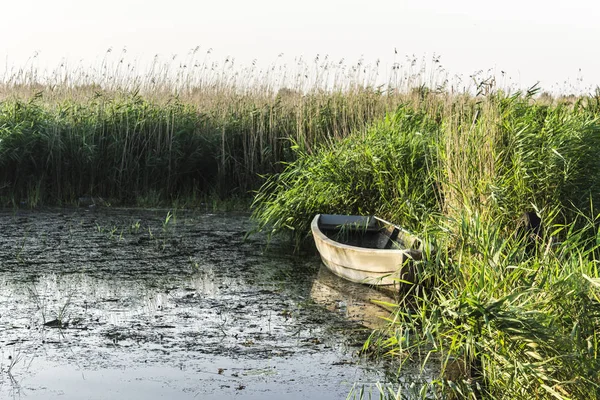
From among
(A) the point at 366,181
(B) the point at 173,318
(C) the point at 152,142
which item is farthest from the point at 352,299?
(C) the point at 152,142

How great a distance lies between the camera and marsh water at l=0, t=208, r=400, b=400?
426 cm

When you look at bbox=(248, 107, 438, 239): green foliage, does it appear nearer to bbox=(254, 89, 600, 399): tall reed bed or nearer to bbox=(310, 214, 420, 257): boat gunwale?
bbox=(254, 89, 600, 399): tall reed bed

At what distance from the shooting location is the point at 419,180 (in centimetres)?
789

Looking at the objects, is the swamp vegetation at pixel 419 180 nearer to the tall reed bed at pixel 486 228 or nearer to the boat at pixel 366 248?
the tall reed bed at pixel 486 228

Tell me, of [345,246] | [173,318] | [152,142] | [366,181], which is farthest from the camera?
[152,142]

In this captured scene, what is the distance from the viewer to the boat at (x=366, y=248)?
5898 millimetres

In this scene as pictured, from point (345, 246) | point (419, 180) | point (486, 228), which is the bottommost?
point (345, 246)

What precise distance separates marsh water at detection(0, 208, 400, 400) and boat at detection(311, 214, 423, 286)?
15cm

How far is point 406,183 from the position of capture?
759cm

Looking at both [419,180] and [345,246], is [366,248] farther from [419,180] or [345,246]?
[419,180]

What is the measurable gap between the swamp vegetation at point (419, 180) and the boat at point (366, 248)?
0.23 metres

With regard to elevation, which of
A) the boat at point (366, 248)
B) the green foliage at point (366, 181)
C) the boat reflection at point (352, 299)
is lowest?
the boat reflection at point (352, 299)

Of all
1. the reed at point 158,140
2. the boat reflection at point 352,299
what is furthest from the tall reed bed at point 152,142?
the boat reflection at point 352,299

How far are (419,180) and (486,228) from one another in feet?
10.5
